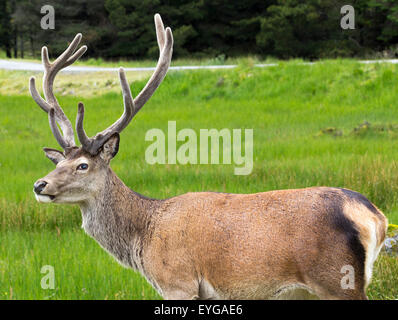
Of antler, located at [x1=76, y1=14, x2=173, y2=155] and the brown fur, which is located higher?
antler, located at [x1=76, y1=14, x2=173, y2=155]

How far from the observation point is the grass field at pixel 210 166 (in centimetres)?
507

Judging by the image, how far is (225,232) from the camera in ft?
12.5

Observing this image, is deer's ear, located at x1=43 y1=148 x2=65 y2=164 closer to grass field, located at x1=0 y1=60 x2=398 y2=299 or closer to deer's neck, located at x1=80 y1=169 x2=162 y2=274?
deer's neck, located at x1=80 y1=169 x2=162 y2=274

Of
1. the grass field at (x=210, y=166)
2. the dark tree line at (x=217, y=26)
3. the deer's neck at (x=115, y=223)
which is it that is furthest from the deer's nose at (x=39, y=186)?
the dark tree line at (x=217, y=26)

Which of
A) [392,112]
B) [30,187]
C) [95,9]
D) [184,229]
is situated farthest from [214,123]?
[95,9]

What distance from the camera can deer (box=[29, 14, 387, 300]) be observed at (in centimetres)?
347

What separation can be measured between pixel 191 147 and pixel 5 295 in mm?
5815

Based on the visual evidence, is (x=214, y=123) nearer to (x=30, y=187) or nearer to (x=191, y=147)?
(x=191, y=147)

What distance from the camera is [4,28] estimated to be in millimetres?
37719

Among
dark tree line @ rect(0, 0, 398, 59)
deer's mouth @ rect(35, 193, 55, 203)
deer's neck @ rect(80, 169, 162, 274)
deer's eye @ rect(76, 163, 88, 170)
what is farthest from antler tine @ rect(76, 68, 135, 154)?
dark tree line @ rect(0, 0, 398, 59)

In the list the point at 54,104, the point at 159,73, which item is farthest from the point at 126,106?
the point at 54,104

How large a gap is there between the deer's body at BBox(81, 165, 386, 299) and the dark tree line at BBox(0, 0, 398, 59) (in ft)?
93.5

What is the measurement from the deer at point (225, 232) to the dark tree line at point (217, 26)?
93.5ft

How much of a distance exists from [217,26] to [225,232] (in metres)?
32.7
